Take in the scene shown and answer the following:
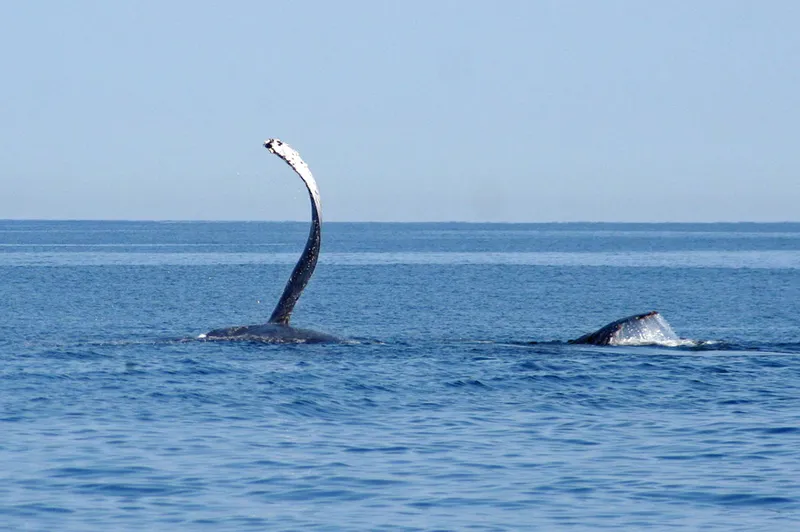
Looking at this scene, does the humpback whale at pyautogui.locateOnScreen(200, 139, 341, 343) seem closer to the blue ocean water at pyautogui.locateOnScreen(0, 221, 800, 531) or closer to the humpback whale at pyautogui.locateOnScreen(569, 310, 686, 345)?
the blue ocean water at pyautogui.locateOnScreen(0, 221, 800, 531)

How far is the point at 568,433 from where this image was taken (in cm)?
1845

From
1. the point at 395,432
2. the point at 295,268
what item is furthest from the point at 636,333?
the point at 395,432

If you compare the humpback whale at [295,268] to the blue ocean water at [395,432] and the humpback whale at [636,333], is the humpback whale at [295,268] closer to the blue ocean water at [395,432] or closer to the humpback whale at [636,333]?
the blue ocean water at [395,432]

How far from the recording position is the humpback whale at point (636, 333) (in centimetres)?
2870

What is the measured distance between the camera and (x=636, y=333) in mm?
29250

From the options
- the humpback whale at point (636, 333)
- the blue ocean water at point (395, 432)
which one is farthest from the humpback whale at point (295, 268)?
the humpback whale at point (636, 333)

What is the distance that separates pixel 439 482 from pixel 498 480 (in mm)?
703

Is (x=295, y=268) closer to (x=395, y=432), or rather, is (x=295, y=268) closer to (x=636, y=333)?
(x=395, y=432)

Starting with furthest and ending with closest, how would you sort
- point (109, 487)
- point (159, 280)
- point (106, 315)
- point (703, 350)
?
point (159, 280)
point (106, 315)
point (703, 350)
point (109, 487)

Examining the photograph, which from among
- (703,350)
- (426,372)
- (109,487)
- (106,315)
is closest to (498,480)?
(109,487)

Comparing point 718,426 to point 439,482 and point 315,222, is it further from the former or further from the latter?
point 315,222

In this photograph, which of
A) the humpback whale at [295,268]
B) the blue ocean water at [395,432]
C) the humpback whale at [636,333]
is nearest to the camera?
the blue ocean water at [395,432]

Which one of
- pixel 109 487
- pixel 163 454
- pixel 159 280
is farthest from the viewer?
pixel 159 280

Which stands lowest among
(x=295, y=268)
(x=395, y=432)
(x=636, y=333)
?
(x=395, y=432)
